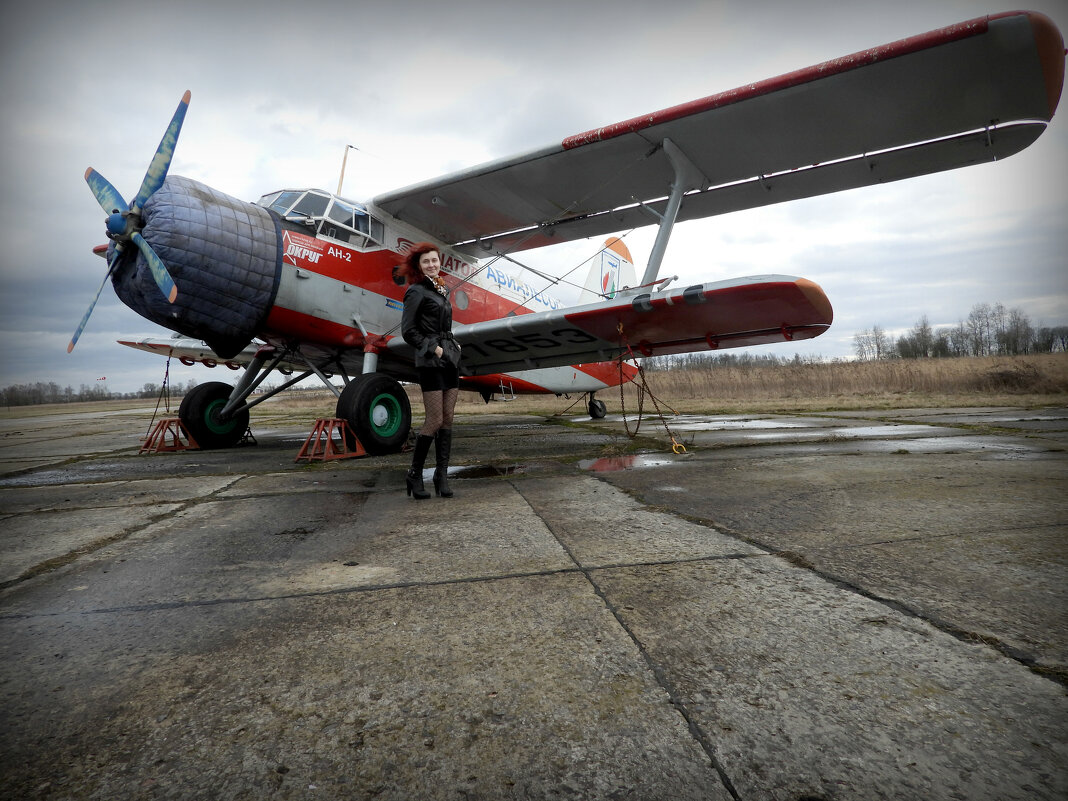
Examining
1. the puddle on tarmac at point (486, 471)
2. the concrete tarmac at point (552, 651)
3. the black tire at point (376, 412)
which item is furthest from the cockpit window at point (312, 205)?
the concrete tarmac at point (552, 651)

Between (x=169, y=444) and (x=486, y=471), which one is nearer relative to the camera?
→ (x=486, y=471)

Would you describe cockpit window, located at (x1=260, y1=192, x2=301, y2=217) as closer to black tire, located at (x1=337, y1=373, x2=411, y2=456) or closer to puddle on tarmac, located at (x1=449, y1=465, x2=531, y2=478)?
black tire, located at (x1=337, y1=373, x2=411, y2=456)

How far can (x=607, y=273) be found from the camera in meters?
11.8

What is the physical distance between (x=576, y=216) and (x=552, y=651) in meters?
7.04

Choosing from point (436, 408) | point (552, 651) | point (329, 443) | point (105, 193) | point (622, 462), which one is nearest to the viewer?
point (552, 651)

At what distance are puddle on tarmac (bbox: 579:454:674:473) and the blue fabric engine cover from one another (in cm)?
380

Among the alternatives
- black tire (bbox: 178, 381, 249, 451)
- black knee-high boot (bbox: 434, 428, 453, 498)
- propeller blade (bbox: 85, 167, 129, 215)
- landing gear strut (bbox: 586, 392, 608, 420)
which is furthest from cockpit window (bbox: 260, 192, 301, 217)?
landing gear strut (bbox: 586, 392, 608, 420)

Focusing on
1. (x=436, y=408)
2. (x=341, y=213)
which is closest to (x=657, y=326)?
(x=436, y=408)

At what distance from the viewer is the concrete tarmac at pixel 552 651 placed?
2.91 ft

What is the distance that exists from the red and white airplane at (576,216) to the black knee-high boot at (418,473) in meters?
2.15

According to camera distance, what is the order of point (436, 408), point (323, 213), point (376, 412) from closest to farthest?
point (436, 408)
point (376, 412)
point (323, 213)

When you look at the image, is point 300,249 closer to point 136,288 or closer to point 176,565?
point 136,288

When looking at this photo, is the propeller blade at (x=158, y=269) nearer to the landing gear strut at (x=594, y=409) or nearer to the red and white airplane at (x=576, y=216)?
the red and white airplane at (x=576, y=216)

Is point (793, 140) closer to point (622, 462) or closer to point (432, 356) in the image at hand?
point (622, 462)
